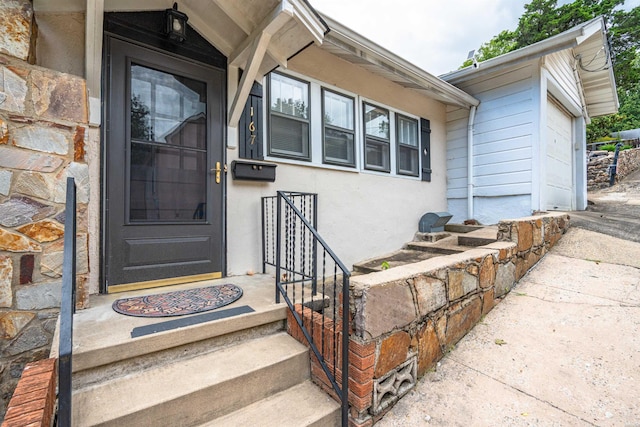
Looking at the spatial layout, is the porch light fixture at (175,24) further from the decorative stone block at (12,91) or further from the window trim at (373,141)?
the window trim at (373,141)

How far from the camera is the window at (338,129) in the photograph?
397cm

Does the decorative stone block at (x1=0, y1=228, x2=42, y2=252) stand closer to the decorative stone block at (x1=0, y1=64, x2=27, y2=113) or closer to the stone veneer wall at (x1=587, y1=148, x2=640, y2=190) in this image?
the decorative stone block at (x1=0, y1=64, x2=27, y2=113)

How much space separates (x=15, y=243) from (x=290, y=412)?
1913 mm

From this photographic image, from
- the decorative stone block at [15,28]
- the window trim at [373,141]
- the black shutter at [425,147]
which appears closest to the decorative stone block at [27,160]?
the decorative stone block at [15,28]

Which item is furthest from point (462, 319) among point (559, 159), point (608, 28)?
point (608, 28)

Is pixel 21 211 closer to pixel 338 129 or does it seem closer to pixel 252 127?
pixel 252 127

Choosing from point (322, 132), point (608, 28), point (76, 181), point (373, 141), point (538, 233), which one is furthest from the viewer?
point (608, 28)

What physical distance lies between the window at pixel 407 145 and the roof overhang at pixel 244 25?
2.62m

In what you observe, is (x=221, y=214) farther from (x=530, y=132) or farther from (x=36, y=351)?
(x=530, y=132)

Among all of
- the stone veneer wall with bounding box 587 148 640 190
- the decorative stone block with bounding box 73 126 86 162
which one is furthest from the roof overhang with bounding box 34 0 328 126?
the stone veneer wall with bounding box 587 148 640 190

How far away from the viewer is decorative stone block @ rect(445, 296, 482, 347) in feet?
7.32

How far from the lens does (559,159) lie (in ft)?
19.0

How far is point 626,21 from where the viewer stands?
1295cm

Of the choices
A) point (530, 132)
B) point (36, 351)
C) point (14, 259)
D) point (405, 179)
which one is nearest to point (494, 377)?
point (36, 351)
